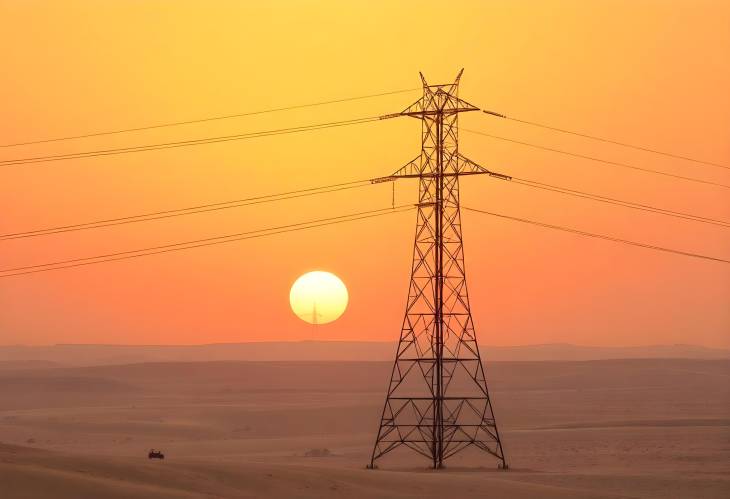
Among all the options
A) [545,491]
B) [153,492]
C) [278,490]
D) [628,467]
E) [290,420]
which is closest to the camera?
[153,492]

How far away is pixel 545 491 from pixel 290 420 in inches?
2745

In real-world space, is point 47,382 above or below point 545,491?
above

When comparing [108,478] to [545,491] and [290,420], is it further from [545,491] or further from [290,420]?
[290,420]

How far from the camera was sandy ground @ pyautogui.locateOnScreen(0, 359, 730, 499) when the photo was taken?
3562 cm

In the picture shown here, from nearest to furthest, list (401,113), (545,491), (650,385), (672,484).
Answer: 1. (545,491)
2. (672,484)
3. (401,113)
4. (650,385)

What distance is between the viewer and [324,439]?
292ft

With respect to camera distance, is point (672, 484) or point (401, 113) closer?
point (672, 484)

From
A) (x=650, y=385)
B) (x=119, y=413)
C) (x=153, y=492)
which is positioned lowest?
(x=153, y=492)

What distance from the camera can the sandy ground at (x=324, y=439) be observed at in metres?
35.6

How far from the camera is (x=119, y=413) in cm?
11681

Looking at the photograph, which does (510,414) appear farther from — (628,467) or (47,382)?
(47,382)

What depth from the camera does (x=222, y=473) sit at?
1463 inches

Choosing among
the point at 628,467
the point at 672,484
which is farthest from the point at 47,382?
the point at 672,484

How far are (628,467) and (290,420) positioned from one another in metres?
53.1
